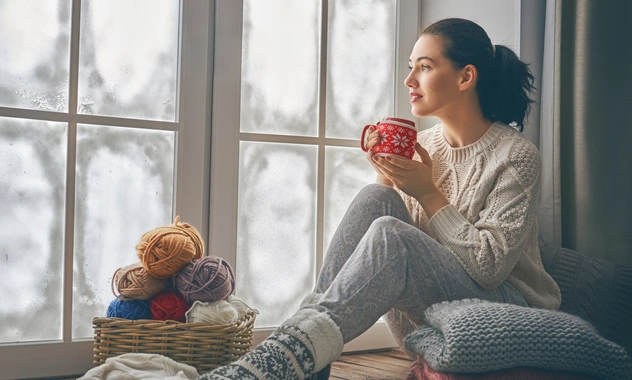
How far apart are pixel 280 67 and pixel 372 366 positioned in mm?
919

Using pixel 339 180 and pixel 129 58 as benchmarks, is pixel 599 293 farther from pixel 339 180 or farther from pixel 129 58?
pixel 129 58

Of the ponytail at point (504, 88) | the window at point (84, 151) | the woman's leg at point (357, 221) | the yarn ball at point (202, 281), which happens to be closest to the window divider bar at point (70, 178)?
the window at point (84, 151)

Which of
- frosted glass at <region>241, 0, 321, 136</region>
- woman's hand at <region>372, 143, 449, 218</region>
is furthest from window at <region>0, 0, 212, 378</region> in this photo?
woman's hand at <region>372, 143, 449, 218</region>

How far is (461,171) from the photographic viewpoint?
1.64 metres

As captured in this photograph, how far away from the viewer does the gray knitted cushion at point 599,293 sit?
1.54m

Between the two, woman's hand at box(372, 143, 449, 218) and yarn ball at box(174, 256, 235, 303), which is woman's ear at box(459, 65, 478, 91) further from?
yarn ball at box(174, 256, 235, 303)

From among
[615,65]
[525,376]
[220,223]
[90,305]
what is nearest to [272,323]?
[220,223]

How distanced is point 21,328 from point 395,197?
998 mm

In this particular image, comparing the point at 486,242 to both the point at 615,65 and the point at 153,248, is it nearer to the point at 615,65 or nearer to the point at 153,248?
the point at 615,65

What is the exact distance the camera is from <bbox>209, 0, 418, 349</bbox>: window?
73.5 inches

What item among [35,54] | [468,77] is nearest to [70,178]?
[35,54]

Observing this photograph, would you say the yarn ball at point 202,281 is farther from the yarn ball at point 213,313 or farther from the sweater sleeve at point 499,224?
the sweater sleeve at point 499,224

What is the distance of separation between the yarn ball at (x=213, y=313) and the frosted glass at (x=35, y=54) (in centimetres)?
63

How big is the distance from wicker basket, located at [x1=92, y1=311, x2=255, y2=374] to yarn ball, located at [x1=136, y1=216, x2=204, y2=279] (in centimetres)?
12
